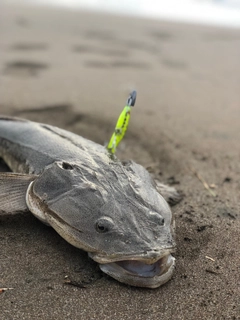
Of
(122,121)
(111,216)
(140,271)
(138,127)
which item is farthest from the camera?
(138,127)

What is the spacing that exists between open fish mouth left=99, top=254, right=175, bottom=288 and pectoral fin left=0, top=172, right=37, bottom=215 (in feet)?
3.02

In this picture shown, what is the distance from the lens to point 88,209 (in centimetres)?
284

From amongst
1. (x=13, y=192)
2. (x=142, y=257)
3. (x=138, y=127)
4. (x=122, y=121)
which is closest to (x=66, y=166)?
(x=13, y=192)

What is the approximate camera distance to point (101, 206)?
2.85m

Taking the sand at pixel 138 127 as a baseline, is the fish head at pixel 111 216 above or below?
above

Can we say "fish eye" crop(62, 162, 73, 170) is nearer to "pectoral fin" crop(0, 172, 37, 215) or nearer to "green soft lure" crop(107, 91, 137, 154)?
"pectoral fin" crop(0, 172, 37, 215)

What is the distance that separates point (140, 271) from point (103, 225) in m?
0.39

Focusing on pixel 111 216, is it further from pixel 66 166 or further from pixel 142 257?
pixel 66 166

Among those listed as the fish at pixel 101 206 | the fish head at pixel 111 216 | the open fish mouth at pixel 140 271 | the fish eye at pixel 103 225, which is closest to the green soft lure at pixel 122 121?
the fish at pixel 101 206

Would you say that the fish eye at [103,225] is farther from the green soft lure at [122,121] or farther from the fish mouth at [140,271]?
the green soft lure at [122,121]

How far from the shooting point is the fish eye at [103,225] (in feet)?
8.89

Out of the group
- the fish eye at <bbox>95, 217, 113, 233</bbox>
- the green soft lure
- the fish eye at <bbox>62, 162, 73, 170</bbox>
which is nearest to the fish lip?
the fish eye at <bbox>95, 217, 113, 233</bbox>

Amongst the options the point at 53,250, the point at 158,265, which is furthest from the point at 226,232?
the point at 53,250

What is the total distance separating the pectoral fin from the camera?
127 inches
